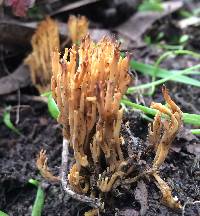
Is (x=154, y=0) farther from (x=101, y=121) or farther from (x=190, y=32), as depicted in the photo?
(x=101, y=121)

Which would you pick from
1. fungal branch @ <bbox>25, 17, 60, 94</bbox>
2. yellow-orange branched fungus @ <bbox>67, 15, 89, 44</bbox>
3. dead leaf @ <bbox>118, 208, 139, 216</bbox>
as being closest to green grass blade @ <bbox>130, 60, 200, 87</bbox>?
yellow-orange branched fungus @ <bbox>67, 15, 89, 44</bbox>

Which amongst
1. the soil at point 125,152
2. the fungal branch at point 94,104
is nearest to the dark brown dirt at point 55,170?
the soil at point 125,152

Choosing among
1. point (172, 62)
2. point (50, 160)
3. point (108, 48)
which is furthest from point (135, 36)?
point (108, 48)

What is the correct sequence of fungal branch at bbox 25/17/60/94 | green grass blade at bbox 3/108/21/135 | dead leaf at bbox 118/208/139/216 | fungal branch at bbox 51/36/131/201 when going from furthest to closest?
fungal branch at bbox 25/17/60/94 → green grass blade at bbox 3/108/21/135 → dead leaf at bbox 118/208/139/216 → fungal branch at bbox 51/36/131/201

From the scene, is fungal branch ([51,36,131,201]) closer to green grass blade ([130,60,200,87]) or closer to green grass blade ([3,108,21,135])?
green grass blade ([3,108,21,135])

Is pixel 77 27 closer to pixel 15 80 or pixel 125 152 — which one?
pixel 15 80
